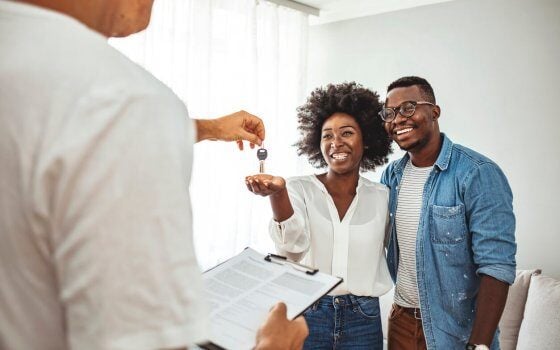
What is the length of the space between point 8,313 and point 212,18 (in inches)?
100

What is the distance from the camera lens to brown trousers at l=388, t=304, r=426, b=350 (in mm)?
1512

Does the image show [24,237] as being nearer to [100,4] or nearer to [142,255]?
[142,255]

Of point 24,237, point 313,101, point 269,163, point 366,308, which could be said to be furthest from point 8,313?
point 269,163

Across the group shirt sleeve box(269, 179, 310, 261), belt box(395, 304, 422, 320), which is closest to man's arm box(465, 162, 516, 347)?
belt box(395, 304, 422, 320)

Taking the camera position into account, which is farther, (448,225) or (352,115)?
(352,115)

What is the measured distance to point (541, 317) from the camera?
2.02m

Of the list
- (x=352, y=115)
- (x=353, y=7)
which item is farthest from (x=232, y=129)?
(x=353, y=7)

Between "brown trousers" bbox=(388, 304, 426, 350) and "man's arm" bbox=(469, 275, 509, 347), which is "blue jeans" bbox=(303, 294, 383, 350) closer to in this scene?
"brown trousers" bbox=(388, 304, 426, 350)

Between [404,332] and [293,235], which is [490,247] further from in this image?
[293,235]

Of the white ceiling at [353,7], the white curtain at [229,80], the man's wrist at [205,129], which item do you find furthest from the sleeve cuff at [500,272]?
the white ceiling at [353,7]

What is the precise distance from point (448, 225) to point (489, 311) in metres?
0.29

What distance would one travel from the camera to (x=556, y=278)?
7.63ft

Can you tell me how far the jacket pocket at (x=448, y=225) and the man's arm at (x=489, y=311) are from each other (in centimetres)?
16

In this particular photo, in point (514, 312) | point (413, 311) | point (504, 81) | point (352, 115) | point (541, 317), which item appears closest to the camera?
point (413, 311)
